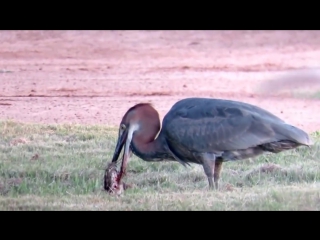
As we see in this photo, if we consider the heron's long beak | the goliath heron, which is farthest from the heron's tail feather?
the heron's long beak

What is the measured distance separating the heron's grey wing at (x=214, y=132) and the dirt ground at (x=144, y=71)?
418 centimetres

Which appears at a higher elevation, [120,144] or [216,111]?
[216,111]

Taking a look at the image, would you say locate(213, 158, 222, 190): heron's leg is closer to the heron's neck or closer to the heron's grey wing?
the heron's grey wing

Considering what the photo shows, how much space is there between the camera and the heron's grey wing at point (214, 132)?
8469 mm

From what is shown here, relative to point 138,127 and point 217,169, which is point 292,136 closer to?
point 217,169

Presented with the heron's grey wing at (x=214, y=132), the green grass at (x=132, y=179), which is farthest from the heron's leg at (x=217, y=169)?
the heron's grey wing at (x=214, y=132)

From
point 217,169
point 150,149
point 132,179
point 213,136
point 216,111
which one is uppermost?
point 216,111

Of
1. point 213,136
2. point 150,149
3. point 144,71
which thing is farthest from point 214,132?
point 144,71

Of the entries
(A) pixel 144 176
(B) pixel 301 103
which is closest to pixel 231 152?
(A) pixel 144 176

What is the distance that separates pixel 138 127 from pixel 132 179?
0.55 m

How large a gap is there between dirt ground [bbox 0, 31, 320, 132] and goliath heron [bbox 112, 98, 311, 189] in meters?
4.02

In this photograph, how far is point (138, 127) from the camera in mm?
8906

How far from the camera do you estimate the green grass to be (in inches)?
305

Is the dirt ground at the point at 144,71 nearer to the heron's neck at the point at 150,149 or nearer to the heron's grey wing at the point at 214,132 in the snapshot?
the heron's neck at the point at 150,149
